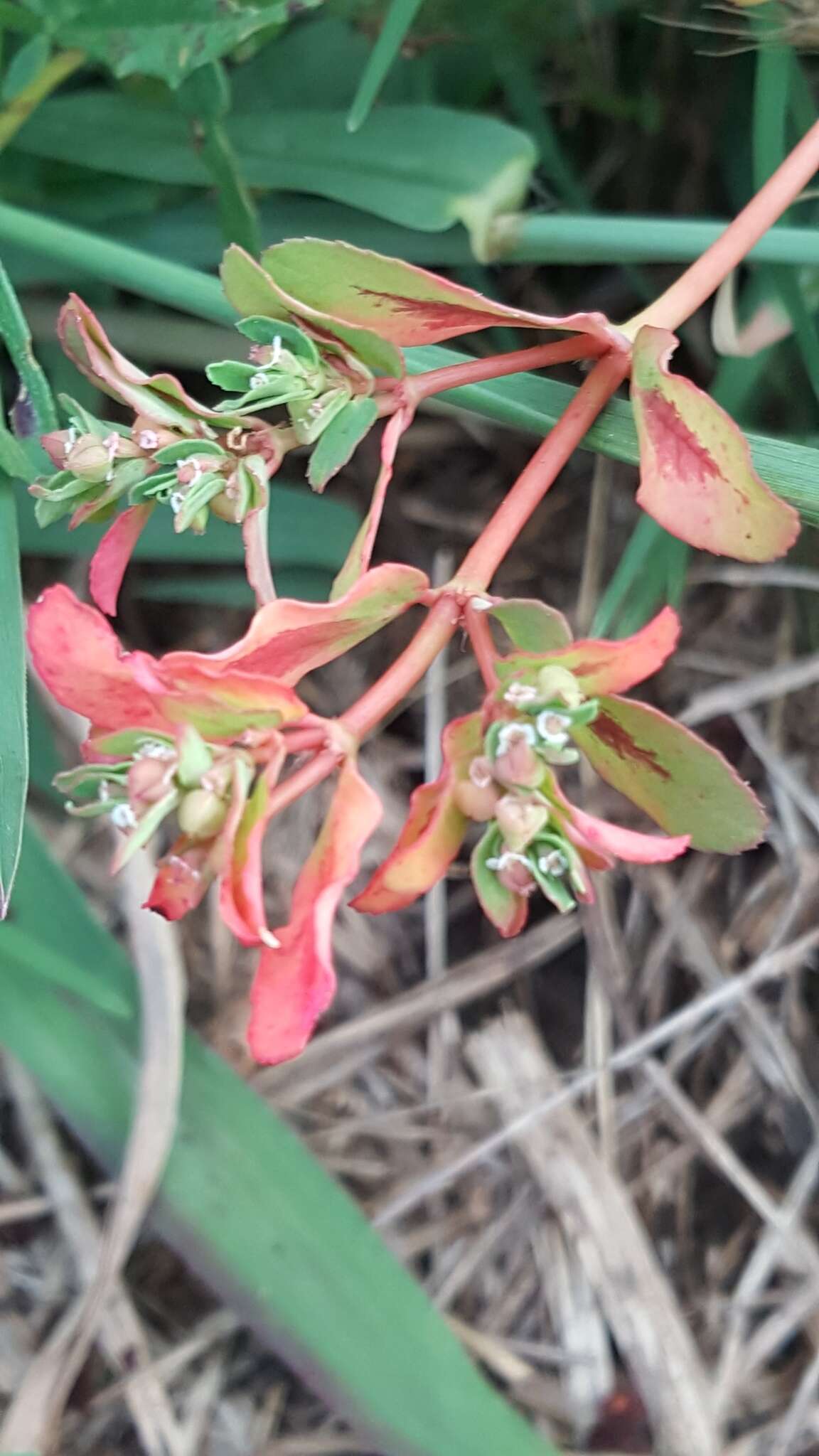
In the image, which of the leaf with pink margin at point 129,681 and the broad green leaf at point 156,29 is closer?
the leaf with pink margin at point 129,681

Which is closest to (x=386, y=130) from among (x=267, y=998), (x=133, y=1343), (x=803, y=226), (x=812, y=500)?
(x=803, y=226)

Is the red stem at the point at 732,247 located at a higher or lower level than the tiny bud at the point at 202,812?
higher

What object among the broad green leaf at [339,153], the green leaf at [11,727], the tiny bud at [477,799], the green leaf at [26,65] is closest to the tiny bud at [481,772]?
the tiny bud at [477,799]

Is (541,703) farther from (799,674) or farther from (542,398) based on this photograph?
(799,674)

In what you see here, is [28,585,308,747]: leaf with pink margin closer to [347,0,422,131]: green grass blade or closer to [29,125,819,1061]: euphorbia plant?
[29,125,819,1061]: euphorbia plant

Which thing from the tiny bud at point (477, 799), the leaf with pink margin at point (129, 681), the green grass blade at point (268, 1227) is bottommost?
the green grass blade at point (268, 1227)

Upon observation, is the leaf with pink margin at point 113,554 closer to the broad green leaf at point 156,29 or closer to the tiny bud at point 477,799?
the tiny bud at point 477,799

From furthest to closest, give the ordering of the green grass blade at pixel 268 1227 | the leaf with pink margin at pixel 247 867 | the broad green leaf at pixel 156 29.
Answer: the green grass blade at pixel 268 1227 < the broad green leaf at pixel 156 29 < the leaf with pink margin at pixel 247 867
